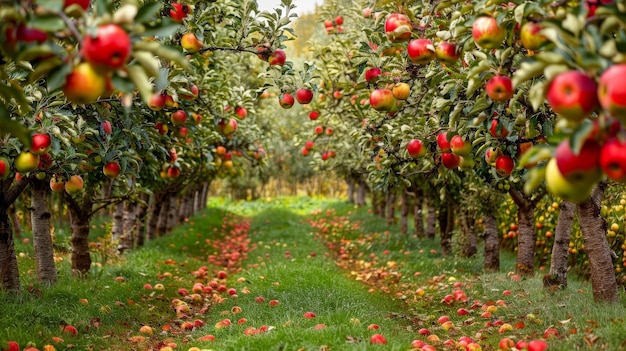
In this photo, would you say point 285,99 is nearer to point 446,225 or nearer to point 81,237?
point 81,237

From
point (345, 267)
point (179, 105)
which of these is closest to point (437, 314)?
point (179, 105)

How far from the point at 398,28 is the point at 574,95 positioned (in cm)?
243

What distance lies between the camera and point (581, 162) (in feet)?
7.94

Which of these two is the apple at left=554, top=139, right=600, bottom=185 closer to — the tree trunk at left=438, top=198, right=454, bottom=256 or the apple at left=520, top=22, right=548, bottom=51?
the apple at left=520, top=22, right=548, bottom=51

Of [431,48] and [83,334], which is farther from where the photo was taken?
[83,334]

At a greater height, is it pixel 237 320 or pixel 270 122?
pixel 270 122

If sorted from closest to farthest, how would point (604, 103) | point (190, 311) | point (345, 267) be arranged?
point (604, 103) < point (190, 311) < point (345, 267)

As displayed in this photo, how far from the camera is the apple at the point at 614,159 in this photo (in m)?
2.30

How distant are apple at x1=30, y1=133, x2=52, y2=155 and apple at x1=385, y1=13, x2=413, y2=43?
2.83m

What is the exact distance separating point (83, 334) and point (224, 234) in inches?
572

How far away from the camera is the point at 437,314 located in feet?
24.9

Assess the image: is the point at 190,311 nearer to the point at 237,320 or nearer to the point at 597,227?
the point at 237,320

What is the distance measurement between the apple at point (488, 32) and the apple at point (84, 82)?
221 cm

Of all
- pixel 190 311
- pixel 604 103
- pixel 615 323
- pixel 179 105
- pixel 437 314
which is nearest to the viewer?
pixel 604 103
